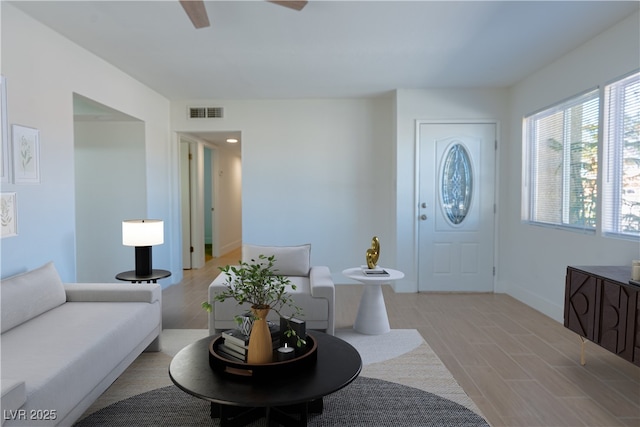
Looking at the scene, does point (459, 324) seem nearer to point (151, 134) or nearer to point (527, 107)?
point (527, 107)

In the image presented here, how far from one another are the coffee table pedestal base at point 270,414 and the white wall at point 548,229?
2.64 m

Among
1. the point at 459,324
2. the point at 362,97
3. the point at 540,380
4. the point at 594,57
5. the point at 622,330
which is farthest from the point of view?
the point at 362,97

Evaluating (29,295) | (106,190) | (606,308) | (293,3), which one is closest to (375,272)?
(606,308)

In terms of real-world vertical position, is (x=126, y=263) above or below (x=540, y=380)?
above

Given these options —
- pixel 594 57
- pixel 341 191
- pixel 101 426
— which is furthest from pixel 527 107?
pixel 101 426

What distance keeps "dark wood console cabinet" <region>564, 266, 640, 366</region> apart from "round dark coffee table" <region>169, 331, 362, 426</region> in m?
1.69

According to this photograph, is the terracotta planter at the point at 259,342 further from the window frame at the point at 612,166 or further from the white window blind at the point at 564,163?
the white window blind at the point at 564,163

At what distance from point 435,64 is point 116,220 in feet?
13.1

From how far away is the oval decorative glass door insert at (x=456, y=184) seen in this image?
17.6ft

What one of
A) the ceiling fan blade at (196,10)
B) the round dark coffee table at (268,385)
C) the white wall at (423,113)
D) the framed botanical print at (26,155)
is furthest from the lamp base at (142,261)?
the white wall at (423,113)

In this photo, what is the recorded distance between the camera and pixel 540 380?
2830mm

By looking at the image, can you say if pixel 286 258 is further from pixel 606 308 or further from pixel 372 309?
pixel 606 308

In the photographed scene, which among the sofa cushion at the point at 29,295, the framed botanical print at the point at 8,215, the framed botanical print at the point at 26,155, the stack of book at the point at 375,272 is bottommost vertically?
the stack of book at the point at 375,272

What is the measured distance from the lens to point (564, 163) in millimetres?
4188
